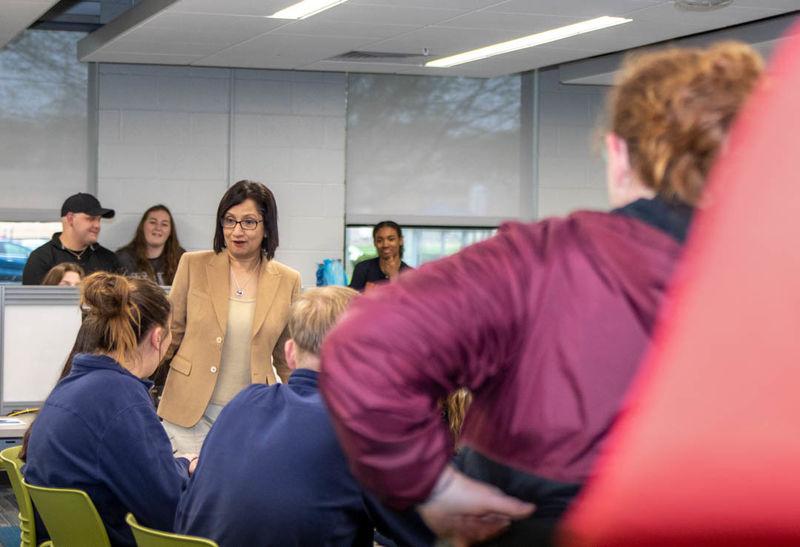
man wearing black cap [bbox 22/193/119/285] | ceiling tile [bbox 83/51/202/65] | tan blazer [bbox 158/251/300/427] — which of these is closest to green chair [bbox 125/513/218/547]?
tan blazer [bbox 158/251/300/427]

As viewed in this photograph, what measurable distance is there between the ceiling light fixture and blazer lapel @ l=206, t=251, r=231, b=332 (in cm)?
264

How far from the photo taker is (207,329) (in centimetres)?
347

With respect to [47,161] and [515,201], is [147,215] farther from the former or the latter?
[515,201]

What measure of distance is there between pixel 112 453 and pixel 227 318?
1.12 m

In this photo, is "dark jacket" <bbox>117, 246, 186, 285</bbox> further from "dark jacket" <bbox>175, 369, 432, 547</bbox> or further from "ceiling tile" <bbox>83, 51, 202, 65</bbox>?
"dark jacket" <bbox>175, 369, 432, 547</bbox>

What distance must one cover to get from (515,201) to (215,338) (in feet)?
20.3

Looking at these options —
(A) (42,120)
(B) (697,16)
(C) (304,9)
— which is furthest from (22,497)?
(A) (42,120)

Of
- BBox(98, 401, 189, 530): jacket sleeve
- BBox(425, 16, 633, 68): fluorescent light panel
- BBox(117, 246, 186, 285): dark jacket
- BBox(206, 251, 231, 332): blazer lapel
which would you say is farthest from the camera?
BBox(117, 246, 186, 285): dark jacket

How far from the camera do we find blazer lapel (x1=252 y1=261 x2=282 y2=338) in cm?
349

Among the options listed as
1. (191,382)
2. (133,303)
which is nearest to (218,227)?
(191,382)

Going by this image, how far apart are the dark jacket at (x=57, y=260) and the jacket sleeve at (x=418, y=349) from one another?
5.89 metres

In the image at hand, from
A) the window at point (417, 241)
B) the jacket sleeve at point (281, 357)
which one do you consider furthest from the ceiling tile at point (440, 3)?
the window at point (417, 241)

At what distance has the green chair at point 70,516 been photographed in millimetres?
2285

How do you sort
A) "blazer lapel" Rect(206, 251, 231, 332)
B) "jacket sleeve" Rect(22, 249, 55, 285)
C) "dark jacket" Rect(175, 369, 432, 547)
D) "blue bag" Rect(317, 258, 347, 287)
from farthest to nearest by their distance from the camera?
"blue bag" Rect(317, 258, 347, 287), "jacket sleeve" Rect(22, 249, 55, 285), "blazer lapel" Rect(206, 251, 231, 332), "dark jacket" Rect(175, 369, 432, 547)
